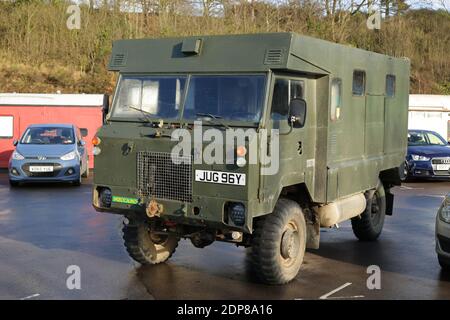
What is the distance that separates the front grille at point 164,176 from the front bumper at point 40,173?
9377 millimetres

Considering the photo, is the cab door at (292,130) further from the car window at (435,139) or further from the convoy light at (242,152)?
the car window at (435,139)

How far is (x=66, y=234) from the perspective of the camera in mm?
9992

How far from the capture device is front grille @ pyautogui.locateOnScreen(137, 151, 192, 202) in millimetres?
6875

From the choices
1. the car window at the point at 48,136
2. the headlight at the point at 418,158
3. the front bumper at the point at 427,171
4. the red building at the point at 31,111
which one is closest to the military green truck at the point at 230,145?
the car window at the point at 48,136

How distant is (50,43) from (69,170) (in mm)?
19954

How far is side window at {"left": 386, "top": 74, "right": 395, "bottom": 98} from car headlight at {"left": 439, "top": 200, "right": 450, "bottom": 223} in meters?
2.71

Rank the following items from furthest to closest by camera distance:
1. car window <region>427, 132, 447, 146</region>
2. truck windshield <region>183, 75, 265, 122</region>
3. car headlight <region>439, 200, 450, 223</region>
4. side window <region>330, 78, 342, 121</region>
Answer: car window <region>427, 132, 447, 146</region>
side window <region>330, 78, 342, 121</region>
car headlight <region>439, 200, 450, 223</region>
truck windshield <region>183, 75, 265, 122</region>

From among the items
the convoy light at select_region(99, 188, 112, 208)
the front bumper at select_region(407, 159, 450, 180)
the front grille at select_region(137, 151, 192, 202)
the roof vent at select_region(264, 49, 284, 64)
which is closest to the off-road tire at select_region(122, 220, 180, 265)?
the convoy light at select_region(99, 188, 112, 208)

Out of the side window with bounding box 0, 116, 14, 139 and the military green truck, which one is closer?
the military green truck

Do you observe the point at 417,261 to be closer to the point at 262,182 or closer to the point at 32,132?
the point at 262,182

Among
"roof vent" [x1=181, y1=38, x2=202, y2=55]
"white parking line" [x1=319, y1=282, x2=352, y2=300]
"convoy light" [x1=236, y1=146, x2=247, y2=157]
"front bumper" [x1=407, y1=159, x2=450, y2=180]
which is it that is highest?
"roof vent" [x1=181, y1=38, x2=202, y2=55]

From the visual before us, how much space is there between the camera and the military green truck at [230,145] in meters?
6.73

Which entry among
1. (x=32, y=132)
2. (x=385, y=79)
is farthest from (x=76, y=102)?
(x=385, y=79)

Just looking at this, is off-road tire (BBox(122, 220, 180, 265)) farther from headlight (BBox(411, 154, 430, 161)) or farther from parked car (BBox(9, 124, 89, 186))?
headlight (BBox(411, 154, 430, 161))
